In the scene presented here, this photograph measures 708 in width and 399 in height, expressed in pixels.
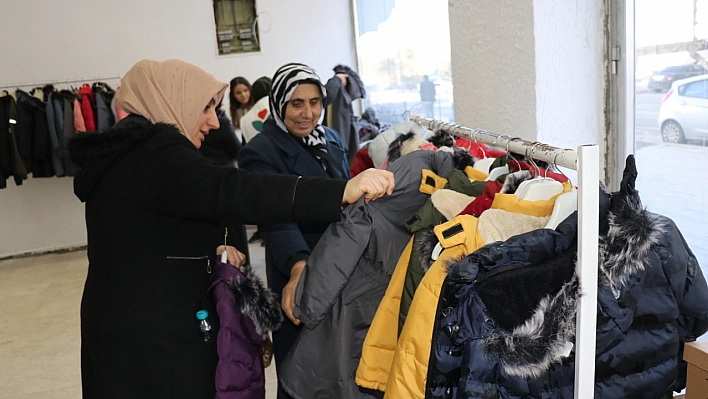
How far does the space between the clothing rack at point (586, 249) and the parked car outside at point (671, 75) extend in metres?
1.03

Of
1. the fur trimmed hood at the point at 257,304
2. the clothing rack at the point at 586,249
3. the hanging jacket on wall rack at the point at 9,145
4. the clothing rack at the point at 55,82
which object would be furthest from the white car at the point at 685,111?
the hanging jacket on wall rack at the point at 9,145

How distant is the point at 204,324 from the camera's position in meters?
1.61

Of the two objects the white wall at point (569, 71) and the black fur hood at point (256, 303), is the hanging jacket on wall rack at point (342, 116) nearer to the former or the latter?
the white wall at point (569, 71)

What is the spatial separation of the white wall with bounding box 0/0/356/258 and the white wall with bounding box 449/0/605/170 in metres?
4.26

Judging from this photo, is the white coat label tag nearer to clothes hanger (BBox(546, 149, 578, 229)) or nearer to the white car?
clothes hanger (BBox(546, 149, 578, 229))

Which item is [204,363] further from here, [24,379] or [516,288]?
[24,379]

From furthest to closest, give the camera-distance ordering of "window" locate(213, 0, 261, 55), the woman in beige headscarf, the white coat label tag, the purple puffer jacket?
"window" locate(213, 0, 261, 55)
the purple puffer jacket
the woman in beige headscarf
the white coat label tag

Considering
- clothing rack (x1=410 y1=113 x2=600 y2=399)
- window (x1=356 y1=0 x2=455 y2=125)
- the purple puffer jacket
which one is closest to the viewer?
clothing rack (x1=410 y1=113 x2=600 y2=399)

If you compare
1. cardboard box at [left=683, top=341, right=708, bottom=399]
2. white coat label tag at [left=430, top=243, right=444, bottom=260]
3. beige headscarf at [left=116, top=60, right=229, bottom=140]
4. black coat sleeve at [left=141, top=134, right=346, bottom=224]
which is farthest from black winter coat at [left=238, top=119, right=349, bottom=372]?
cardboard box at [left=683, top=341, right=708, bottom=399]

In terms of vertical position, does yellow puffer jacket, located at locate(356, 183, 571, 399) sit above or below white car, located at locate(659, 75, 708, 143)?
below

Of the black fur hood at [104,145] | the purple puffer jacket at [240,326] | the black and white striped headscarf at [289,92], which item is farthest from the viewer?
the black and white striped headscarf at [289,92]

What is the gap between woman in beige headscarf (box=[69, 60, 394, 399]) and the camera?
137cm

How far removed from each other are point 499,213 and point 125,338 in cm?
100

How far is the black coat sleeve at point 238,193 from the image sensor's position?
135 centimetres
